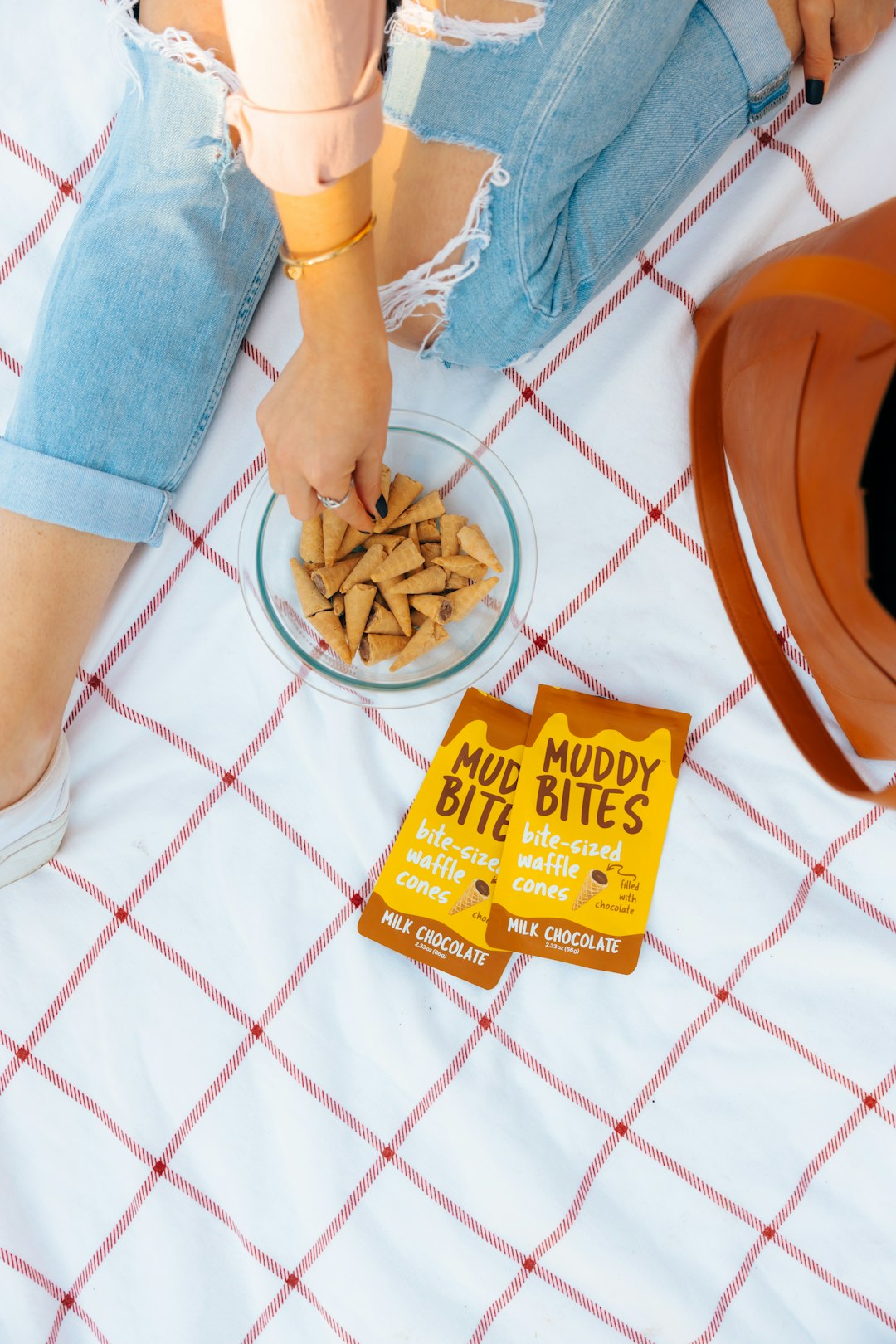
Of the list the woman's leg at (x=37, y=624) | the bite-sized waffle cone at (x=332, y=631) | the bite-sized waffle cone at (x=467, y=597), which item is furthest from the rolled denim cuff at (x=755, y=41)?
the woman's leg at (x=37, y=624)

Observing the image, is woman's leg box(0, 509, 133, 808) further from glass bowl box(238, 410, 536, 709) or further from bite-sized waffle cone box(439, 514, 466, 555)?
bite-sized waffle cone box(439, 514, 466, 555)

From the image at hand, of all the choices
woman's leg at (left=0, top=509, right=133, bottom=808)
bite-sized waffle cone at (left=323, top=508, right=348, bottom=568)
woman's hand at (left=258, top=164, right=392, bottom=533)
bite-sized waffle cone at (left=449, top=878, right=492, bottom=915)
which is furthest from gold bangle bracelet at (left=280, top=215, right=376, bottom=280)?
bite-sized waffle cone at (left=449, top=878, right=492, bottom=915)

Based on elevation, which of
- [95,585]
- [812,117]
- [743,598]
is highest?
[812,117]

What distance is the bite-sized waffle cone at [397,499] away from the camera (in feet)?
2.76

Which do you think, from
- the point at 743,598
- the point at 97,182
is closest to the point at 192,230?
the point at 97,182

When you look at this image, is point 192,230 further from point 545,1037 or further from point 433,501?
point 545,1037

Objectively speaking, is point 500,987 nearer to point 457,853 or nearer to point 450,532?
point 457,853

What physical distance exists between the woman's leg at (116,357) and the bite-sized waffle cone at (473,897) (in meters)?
0.42

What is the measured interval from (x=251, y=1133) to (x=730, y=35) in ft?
3.51

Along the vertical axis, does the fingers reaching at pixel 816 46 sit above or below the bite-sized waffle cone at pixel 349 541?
above

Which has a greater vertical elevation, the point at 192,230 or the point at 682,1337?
the point at 192,230

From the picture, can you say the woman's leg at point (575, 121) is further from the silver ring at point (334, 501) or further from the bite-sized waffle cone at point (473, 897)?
the bite-sized waffle cone at point (473, 897)

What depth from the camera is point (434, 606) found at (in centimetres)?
83

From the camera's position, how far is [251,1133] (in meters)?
0.89
